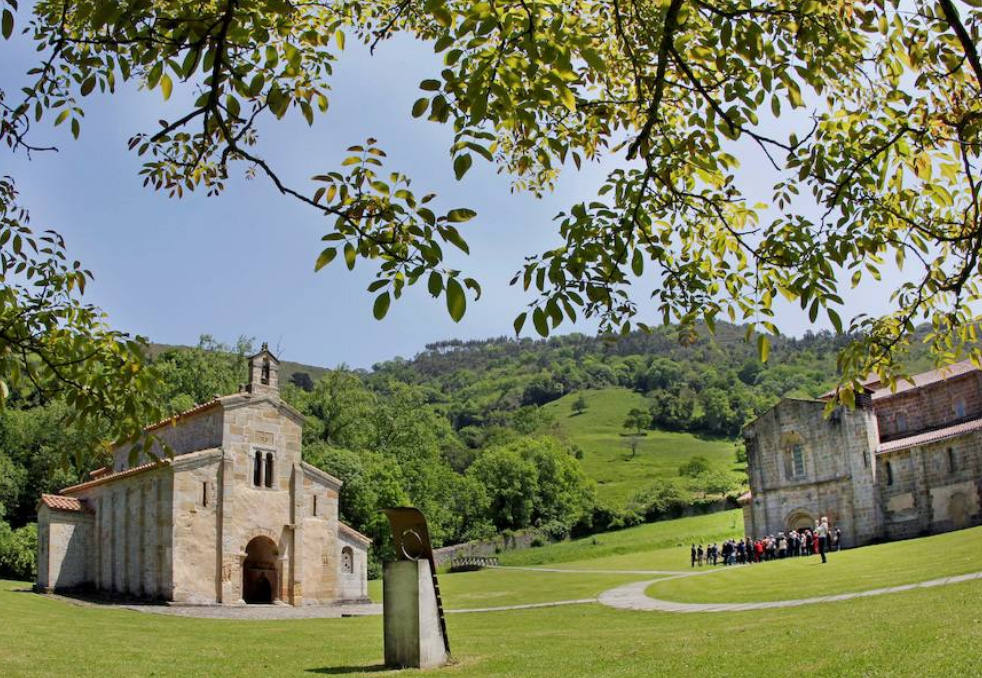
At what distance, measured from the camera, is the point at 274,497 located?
36.2 m

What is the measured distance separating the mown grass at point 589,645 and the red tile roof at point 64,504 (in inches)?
574

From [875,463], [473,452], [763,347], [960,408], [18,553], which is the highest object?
[473,452]

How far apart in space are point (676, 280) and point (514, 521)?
79.8m

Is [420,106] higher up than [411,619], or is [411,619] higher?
[420,106]

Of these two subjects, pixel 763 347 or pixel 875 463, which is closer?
pixel 763 347

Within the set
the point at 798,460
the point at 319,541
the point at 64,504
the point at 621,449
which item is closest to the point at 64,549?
the point at 64,504

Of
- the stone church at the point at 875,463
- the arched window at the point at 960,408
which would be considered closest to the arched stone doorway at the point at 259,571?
the stone church at the point at 875,463

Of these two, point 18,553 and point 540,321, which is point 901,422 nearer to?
point 18,553

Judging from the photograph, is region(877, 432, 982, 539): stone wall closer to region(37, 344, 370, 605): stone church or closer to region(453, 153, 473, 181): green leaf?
region(37, 344, 370, 605): stone church

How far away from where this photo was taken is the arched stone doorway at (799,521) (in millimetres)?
49725

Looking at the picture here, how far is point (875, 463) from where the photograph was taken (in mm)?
47000

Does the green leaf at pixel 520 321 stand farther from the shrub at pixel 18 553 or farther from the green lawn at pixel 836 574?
the shrub at pixel 18 553

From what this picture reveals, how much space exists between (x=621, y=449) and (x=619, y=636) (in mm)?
120938

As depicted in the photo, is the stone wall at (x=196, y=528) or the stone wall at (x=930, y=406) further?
the stone wall at (x=930, y=406)
